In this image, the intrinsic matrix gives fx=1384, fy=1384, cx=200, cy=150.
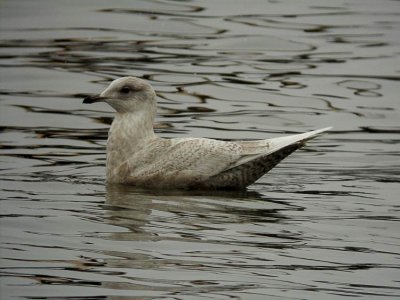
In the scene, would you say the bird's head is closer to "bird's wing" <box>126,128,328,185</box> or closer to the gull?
the gull

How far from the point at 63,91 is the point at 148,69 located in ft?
4.87

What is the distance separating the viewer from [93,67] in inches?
703

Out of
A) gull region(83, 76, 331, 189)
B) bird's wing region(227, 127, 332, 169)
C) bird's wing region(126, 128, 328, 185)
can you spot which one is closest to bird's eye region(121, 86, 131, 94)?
gull region(83, 76, 331, 189)

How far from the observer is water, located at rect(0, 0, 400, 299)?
8969mm

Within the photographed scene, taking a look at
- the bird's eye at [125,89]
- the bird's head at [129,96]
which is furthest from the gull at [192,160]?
the bird's eye at [125,89]

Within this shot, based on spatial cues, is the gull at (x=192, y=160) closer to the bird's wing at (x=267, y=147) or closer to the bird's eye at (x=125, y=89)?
the bird's wing at (x=267, y=147)

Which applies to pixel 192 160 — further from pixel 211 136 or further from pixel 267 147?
pixel 211 136

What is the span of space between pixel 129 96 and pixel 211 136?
2055mm

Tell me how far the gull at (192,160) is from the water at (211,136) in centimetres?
18

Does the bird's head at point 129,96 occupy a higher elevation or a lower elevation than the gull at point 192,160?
higher

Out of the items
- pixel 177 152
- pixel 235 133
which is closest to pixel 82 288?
pixel 177 152

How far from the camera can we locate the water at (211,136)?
897 centimetres

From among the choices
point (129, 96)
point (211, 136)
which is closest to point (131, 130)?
point (129, 96)

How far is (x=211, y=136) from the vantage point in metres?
14.5
